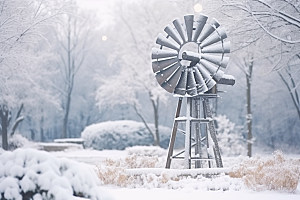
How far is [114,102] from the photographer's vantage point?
26766mm

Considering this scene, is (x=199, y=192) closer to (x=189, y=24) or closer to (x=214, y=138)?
(x=214, y=138)

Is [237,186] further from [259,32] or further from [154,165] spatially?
[259,32]

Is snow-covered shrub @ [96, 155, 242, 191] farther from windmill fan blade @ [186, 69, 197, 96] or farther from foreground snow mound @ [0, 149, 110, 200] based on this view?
foreground snow mound @ [0, 149, 110, 200]

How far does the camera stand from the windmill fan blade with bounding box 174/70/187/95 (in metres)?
10.9

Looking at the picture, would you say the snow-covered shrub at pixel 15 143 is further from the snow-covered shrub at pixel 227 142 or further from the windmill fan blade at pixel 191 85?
the windmill fan blade at pixel 191 85

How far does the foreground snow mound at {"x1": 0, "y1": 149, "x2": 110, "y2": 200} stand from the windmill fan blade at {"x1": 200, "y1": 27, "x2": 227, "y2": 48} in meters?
6.62

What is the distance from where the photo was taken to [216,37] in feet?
35.1

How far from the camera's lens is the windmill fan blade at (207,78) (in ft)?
35.0

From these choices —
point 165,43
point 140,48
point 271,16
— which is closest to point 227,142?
A: point 140,48

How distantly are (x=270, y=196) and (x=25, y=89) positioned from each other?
21.1 m

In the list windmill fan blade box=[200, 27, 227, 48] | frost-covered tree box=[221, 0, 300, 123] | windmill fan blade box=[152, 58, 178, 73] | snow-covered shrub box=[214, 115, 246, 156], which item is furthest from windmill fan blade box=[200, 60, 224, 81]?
snow-covered shrub box=[214, 115, 246, 156]

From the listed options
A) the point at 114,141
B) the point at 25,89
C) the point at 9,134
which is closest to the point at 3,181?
the point at 114,141

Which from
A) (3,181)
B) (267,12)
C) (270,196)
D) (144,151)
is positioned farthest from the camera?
(144,151)

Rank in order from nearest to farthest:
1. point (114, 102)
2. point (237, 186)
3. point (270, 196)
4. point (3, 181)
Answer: point (3, 181) < point (270, 196) < point (237, 186) < point (114, 102)
